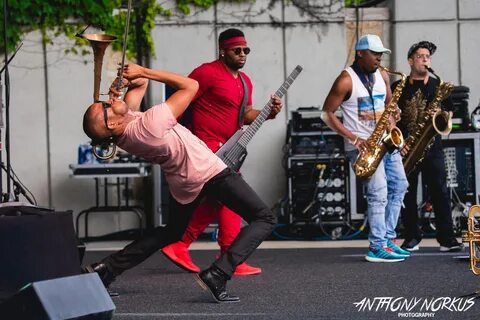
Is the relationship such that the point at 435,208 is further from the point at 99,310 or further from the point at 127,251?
the point at 99,310

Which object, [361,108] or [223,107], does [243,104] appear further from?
[361,108]

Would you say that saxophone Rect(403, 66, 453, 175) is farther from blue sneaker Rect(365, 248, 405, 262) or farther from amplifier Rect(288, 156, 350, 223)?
amplifier Rect(288, 156, 350, 223)

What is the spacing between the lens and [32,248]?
20.6ft

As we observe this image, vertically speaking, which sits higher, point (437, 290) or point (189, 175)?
point (189, 175)

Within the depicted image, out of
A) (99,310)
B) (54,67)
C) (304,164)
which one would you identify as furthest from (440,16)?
(99,310)

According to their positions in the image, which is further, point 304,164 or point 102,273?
point 304,164

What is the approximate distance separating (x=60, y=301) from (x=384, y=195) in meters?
5.53

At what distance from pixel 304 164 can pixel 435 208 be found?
2369 millimetres

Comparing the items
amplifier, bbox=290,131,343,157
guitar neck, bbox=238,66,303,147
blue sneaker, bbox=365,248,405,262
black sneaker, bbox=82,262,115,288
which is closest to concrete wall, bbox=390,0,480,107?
amplifier, bbox=290,131,343,157

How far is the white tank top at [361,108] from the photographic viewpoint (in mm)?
9938

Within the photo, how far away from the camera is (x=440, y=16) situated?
45.8 ft

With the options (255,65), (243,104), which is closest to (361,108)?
(243,104)

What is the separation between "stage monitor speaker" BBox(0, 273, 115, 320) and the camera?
15.4 feet

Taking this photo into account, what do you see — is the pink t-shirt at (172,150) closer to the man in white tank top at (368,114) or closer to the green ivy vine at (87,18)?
the man in white tank top at (368,114)
